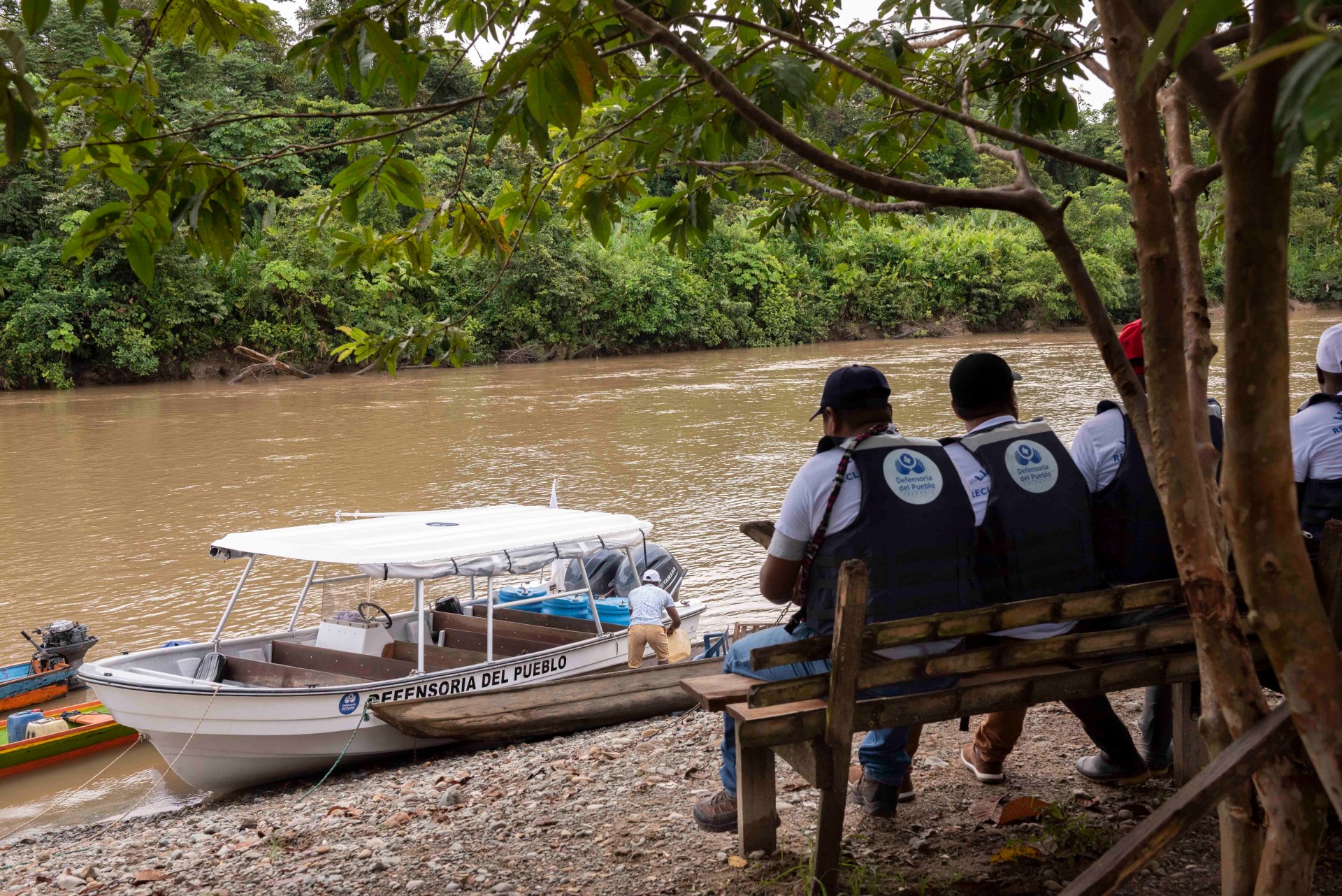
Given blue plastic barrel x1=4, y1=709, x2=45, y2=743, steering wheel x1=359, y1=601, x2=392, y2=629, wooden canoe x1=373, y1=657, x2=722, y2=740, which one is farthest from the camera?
steering wheel x1=359, y1=601, x2=392, y2=629

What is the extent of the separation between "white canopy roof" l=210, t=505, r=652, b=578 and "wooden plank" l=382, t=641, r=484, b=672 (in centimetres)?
90

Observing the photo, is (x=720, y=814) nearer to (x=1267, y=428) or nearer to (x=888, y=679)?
(x=888, y=679)

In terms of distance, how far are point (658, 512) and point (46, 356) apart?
30975mm

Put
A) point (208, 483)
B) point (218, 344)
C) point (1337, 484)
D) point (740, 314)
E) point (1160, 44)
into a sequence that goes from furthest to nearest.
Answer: point (740, 314) → point (218, 344) → point (208, 483) → point (1337, 484) → point (1160, 44)

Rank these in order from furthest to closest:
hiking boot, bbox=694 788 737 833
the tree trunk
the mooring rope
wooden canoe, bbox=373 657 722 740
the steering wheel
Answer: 1. the steering wheel
2. the mooring rope
3. wooden canoe, bbox=373 657 722 740
4. hiking boot, bbox=694 788 737 833
5. the tree trunk

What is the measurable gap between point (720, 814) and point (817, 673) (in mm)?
932

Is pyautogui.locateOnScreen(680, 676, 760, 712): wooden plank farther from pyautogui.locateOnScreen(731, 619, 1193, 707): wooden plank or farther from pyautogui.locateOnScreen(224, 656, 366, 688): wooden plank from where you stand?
pyautogui.locateOnScreen(224, 656, 366, 688): wooden plank

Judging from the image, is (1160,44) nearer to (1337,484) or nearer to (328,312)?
(1337,484)

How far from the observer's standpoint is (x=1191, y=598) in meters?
2.25

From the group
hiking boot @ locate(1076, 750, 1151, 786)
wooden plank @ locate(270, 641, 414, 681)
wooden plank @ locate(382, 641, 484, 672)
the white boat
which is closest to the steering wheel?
the white boat

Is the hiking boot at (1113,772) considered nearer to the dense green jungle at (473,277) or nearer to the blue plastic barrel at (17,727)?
the blue plastic barrel at (17,727)

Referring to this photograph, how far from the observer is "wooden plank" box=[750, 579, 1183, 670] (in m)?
2.93

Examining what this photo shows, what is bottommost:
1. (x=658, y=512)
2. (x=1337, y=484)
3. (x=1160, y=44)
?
(x=658, y=512)

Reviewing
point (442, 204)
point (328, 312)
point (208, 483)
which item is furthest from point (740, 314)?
point (442, 204)
